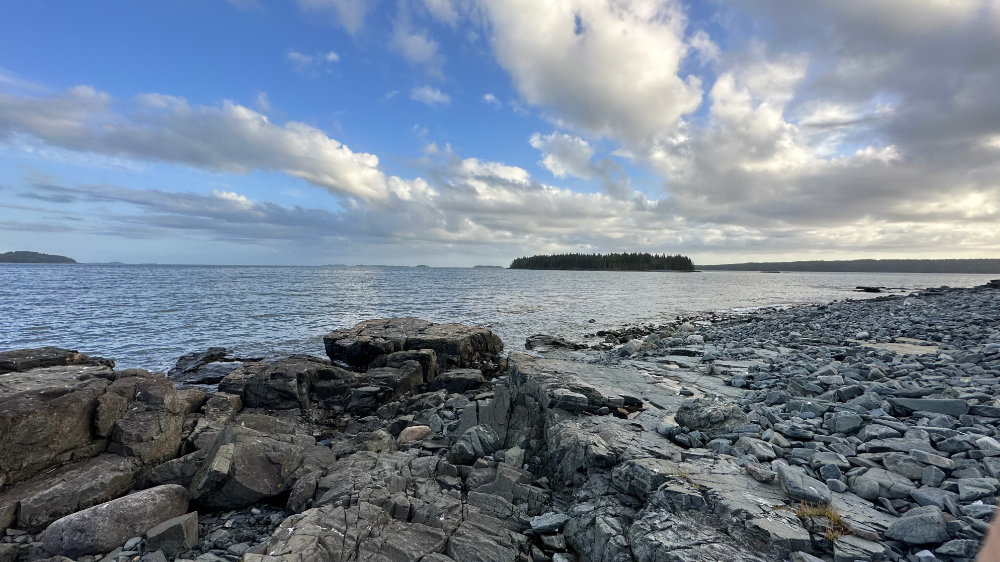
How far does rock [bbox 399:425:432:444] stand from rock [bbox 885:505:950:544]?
8.95 meters

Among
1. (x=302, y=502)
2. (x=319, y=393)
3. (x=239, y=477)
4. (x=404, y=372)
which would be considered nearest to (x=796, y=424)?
(x=302, y=502)

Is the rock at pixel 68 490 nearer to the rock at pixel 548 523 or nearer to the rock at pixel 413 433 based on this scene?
the rock at pixel 413 433

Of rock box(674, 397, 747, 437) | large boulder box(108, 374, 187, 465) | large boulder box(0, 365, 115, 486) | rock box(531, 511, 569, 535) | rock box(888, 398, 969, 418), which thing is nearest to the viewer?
rock box(531, 511, 569, 535)

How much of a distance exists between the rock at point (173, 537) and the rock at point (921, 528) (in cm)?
945

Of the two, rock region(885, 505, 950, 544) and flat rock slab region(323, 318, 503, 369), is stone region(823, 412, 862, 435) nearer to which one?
rock region(885, 505, 950, 544)

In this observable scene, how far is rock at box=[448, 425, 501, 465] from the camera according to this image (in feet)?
27.8

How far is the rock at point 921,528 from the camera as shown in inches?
165

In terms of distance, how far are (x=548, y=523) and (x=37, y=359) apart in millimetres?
16601

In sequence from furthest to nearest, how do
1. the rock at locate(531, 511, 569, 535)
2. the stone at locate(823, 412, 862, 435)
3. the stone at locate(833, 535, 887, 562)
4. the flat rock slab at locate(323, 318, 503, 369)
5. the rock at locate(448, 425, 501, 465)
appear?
1. the flat rock slab at locate(323, 318, 503, 369)
2. the rock at locate(448, 425, 501, 465)
3. the stone at locate(823, 412, 862, 435)
4. the rock at locate(531, 511, 569, 535)
5. the stone at locate(833, 535, 887, 562)

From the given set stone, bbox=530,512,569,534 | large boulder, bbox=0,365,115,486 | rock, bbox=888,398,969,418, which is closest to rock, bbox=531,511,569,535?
stone, bbox=530,512,569,534

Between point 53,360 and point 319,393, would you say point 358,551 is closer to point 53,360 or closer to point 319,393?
point 319,393

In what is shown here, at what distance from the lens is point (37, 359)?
516 inches

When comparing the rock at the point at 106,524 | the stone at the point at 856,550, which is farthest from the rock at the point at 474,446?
the stone at the point at 856,550

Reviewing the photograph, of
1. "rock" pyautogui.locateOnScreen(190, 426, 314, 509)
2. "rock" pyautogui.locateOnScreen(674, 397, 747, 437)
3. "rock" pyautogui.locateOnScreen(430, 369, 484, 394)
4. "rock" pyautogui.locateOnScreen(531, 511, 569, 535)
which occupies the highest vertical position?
"rock" pyautogui.locateOnScreen(674, 397, 747, 437)
